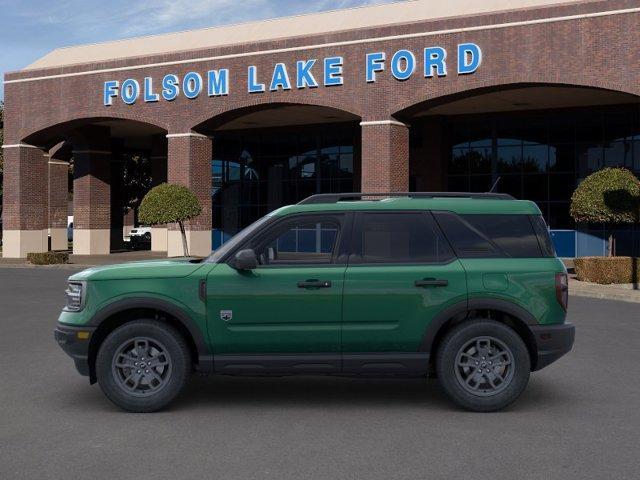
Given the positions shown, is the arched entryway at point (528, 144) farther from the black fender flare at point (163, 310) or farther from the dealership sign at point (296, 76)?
the black fender flare at point (163, 310)

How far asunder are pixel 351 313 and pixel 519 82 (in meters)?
22.8

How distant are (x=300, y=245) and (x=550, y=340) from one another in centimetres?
242

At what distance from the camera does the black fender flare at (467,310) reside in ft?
23.4

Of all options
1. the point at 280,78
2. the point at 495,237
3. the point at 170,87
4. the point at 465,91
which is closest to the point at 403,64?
the point at 465,91

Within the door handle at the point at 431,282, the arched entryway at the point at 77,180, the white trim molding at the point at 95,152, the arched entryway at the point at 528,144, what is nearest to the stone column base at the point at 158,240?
the arched entryway at the point at 77,180

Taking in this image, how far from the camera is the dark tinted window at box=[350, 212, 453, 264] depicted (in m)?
7.28

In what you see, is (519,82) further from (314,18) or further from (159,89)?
(159,89)

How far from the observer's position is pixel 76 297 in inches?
286

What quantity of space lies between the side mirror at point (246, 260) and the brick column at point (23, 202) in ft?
118

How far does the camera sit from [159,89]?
1431 inches

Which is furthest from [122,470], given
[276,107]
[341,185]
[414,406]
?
[341,185]

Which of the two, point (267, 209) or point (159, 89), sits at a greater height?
point (159, 89)

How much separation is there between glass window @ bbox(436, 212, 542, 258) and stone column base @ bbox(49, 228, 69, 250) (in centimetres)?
4159

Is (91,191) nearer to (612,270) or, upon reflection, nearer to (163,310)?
(612,270)
